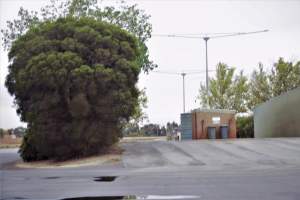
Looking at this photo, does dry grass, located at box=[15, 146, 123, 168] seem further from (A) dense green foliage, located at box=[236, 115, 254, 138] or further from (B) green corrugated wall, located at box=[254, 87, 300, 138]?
(A) dense green foliage, located at box=[236, 115, 254, 138]

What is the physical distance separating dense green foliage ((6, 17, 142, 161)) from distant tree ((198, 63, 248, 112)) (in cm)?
3131

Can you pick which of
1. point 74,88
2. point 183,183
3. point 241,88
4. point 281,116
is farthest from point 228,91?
point 183,183

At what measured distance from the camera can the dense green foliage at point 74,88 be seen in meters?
24.0

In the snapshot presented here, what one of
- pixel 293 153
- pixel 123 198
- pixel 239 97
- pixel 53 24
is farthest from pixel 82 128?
pixel 239 97

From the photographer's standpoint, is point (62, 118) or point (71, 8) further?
point (71, 8)

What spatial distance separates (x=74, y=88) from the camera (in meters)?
24.2

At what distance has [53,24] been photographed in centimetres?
2641

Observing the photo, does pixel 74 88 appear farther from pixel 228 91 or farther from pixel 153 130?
pixel 153 130

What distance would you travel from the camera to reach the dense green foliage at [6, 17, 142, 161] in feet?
78.7

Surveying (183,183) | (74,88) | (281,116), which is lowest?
(183,183)

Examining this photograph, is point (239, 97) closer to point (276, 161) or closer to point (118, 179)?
point (276, 161)

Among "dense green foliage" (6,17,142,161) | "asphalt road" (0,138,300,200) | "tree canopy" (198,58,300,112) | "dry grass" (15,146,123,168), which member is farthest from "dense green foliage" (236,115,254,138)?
"asphalt road" (0,138,300,200)

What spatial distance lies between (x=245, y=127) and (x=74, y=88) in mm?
31400

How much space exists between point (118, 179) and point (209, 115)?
89.2 ft
